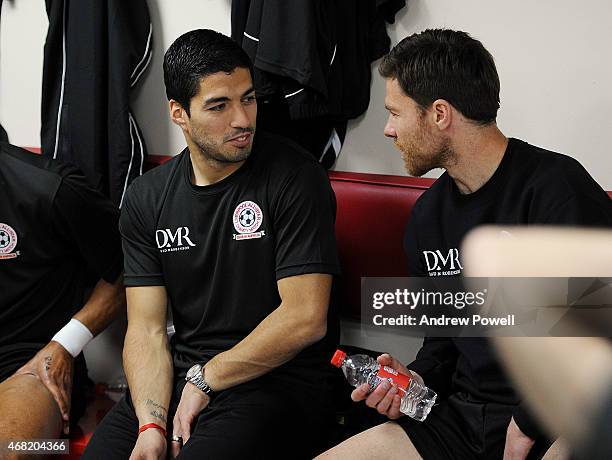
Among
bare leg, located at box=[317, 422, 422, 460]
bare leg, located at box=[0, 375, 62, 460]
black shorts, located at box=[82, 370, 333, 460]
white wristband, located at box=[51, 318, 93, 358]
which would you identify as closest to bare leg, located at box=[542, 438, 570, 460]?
bare leg, located at box=[317, 422, 422, 460]

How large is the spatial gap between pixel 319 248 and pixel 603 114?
2.48 feet

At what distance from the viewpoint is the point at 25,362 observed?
2.21 m

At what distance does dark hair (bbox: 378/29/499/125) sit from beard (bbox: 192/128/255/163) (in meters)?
0.40

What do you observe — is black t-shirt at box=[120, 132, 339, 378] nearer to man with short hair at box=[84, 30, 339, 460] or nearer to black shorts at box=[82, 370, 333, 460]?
man with short hair at box=[84, 30, 339, 460]

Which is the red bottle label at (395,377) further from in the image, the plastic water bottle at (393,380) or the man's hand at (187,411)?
the man's hand at (187,411)

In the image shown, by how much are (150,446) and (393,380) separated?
550 millimetres

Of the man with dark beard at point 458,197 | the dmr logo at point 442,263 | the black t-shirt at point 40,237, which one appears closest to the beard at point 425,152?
the man with dark beard at point 458,197

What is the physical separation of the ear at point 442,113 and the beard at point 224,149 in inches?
17.3

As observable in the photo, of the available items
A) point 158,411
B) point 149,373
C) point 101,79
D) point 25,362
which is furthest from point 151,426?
point 101,79

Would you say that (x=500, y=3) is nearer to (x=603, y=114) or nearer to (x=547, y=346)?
(x=603, y=114)

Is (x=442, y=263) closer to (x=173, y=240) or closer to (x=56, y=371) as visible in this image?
(x=173, y=240)

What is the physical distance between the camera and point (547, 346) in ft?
4.75

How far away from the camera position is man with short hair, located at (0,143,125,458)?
223 centimetres

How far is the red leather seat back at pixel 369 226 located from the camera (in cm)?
211
